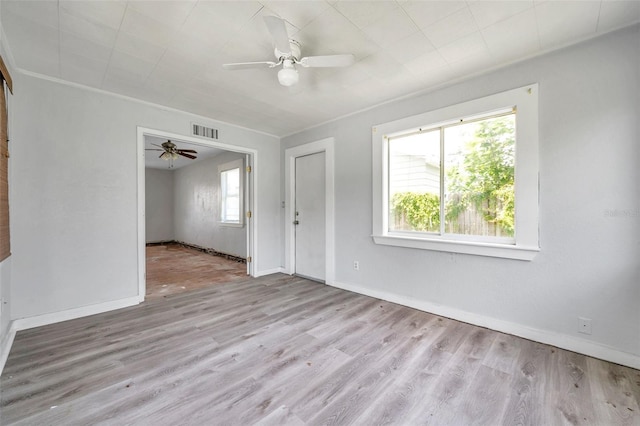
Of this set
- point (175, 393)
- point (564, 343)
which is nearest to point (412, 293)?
point (564, 343)

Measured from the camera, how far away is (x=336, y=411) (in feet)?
5.23

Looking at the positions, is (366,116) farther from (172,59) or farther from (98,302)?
(98,302)

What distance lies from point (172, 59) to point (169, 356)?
2.59 meters

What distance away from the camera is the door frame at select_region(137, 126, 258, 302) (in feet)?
11.1

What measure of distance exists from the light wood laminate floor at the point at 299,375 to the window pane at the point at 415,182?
3.72ft

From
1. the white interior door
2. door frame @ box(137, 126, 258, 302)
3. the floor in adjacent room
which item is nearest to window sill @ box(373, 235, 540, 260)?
the white interior door

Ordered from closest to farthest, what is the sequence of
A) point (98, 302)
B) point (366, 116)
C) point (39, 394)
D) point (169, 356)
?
point (39, 394), point (169, 356), point (98, 302), point (366, 116)

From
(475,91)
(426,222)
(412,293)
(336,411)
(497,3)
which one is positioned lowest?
(336,411)

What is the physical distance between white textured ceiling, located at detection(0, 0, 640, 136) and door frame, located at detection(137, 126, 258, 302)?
62cm

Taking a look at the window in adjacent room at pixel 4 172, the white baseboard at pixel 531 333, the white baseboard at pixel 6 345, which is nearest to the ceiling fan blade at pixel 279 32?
the window in adjacent room at pixel 4 172

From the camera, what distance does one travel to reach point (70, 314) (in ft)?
9.49

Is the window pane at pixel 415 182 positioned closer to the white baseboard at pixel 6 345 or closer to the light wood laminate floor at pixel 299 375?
the light wood laminate floor at pixel 299 375

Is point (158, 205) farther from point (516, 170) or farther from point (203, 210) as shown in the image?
point (516, 170)

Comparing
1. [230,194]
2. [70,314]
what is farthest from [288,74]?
[230,194]
